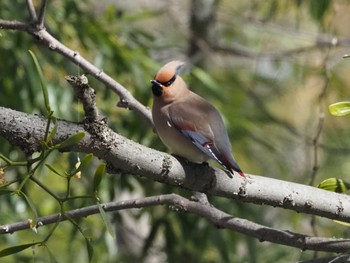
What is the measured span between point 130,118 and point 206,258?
130 cm

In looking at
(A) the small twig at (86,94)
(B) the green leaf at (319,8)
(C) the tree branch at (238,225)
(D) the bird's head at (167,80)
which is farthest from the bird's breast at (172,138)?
(B) the green leaf at (319,8)

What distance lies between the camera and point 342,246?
2.19 m

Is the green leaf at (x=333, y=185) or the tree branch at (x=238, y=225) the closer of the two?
the tree branch at (x=238, y=225)

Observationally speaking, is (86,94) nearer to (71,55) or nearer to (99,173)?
(99,173)

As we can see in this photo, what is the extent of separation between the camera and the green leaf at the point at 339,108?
85.6 inches

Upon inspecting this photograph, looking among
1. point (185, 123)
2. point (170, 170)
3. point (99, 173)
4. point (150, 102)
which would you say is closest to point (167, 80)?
point (185, 123)

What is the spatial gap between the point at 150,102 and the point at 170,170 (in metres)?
1.73

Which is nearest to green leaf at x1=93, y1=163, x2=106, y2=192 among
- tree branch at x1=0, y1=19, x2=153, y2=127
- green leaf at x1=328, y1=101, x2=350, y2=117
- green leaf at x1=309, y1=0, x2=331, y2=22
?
tree branch at x1=0, y1=19, x2=153, y2=127

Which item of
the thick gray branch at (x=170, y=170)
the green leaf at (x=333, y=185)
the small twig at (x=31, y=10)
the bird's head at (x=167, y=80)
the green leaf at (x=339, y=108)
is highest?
the bird's head at (x=167, y=80)

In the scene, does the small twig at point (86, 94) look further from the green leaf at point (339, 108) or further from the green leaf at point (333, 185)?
the green leaf at point (333, 185)

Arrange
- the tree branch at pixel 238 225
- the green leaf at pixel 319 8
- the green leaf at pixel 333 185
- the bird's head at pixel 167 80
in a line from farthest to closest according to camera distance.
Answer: the green leaf at pixel 319 8 < the bird's head at pixel 167 80 < the green leaf at pixel 333 185 < the tree branch at pixel 238 225

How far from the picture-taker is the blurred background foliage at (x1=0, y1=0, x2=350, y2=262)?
3746mm

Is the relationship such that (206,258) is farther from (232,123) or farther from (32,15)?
(32,15)

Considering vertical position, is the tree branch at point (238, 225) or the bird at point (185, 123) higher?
the bird at point (185, 123)
